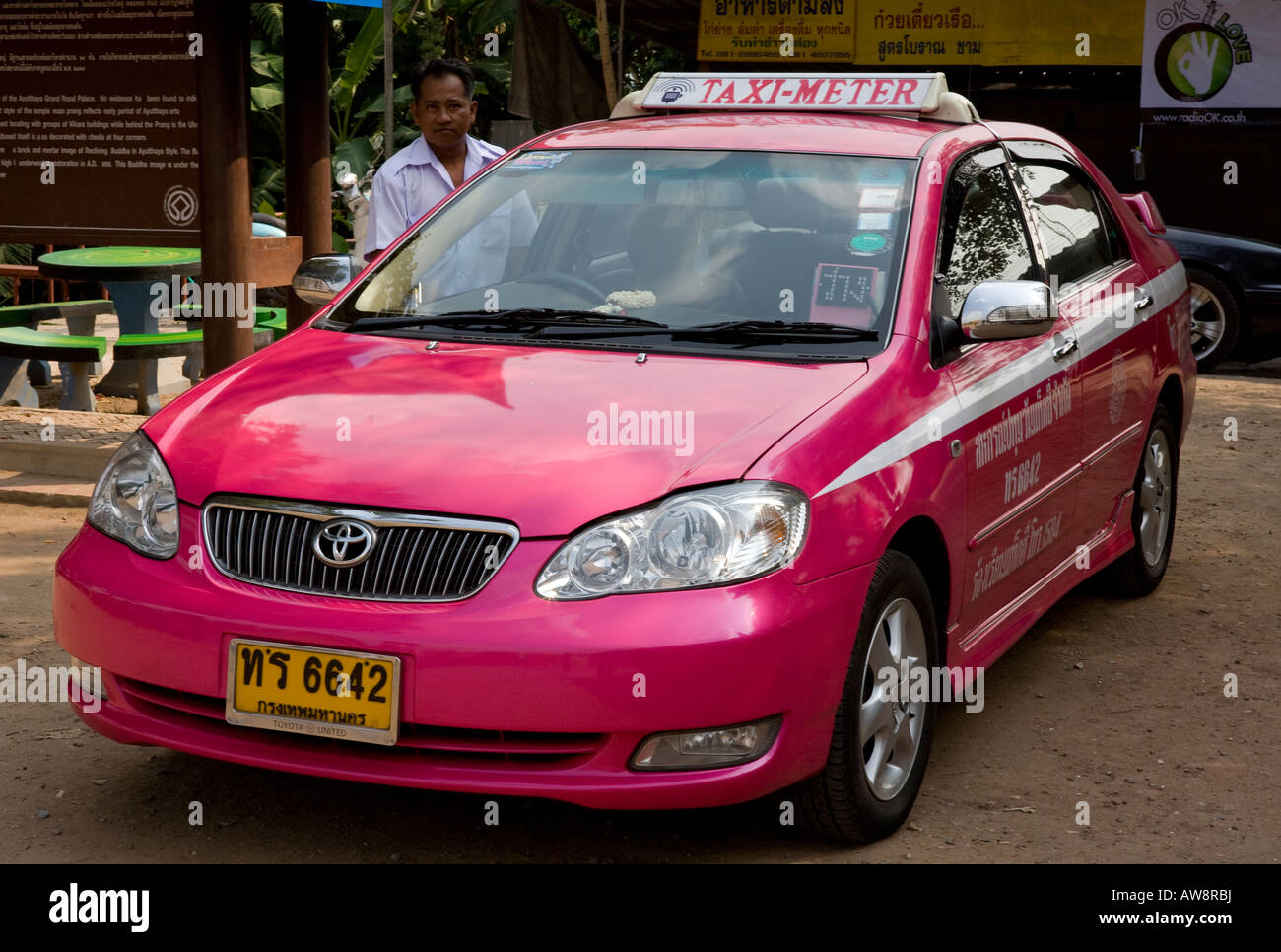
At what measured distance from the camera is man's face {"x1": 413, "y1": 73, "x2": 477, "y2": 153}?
253 inches

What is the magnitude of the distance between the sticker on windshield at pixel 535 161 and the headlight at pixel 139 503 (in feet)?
5.28

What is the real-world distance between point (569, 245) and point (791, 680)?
177 centimetres

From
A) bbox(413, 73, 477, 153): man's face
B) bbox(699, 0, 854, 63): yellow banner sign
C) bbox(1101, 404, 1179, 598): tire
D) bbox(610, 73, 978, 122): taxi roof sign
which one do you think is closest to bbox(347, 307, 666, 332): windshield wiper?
bbox(610, 73, 978, 122): taxi roof sign

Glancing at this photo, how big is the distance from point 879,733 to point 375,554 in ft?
4.20

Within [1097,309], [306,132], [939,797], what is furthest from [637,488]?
[306,132]

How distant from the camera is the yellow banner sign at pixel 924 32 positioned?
1377 centimetres

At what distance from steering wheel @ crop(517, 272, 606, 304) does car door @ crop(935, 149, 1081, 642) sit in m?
0.91

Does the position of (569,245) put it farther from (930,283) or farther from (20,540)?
(20,540)

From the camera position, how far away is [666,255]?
14.1 ft

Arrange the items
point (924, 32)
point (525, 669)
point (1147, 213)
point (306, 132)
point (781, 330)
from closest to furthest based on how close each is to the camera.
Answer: point (525, 669) < point (781, 330) < point (1147, 213) < point (306, 132) < point (924, 32)

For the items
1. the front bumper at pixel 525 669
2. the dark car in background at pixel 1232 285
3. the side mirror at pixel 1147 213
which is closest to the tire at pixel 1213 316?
the dark car in background at pixel 1232 285

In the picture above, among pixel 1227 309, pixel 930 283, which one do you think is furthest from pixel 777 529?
pixel 1227 309

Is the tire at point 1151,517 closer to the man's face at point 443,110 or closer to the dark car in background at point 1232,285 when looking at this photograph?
the man's face at point 443,110

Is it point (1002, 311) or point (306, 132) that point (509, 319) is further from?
point (306, 132)
